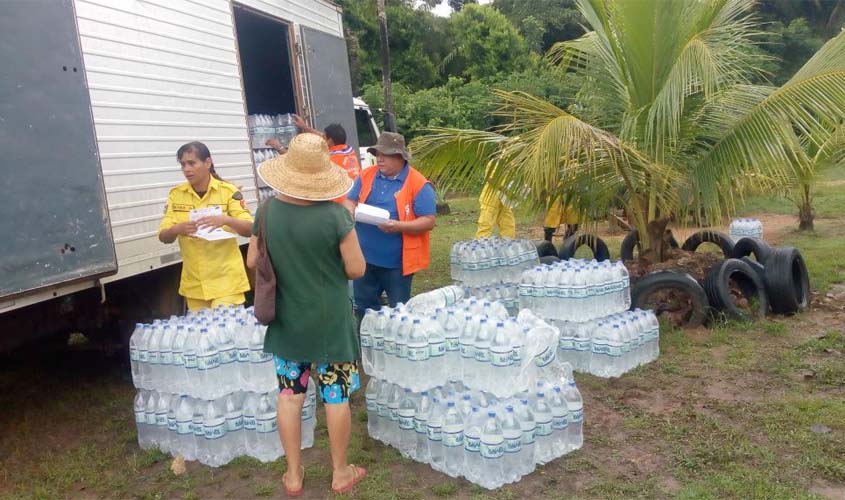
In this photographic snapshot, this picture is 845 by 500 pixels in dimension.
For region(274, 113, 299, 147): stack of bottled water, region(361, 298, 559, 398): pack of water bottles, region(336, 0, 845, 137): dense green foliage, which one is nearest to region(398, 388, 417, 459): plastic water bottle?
region(361, 298, 559, 398): pack of water bottles

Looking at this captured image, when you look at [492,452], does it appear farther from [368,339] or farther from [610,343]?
[610,343]

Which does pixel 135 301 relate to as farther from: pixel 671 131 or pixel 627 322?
pixel 671 131

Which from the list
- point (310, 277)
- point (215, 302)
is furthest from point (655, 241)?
point (310, 277)

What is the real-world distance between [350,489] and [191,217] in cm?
199

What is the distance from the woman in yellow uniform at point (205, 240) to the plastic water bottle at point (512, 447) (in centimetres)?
208

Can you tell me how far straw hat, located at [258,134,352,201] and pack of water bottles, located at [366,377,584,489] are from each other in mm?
1348

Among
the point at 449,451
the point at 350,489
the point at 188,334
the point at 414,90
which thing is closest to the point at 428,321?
the point at 449,451

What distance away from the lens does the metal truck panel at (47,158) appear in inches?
140

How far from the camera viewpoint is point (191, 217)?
4.40 m

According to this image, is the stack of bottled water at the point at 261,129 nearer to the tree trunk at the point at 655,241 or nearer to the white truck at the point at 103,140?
the white truck at the point at 103,140

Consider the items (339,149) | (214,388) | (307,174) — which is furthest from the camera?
(339,149)

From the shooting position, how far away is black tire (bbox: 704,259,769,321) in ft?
20.5

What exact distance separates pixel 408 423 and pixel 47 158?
252cm

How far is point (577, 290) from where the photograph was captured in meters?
5.33
